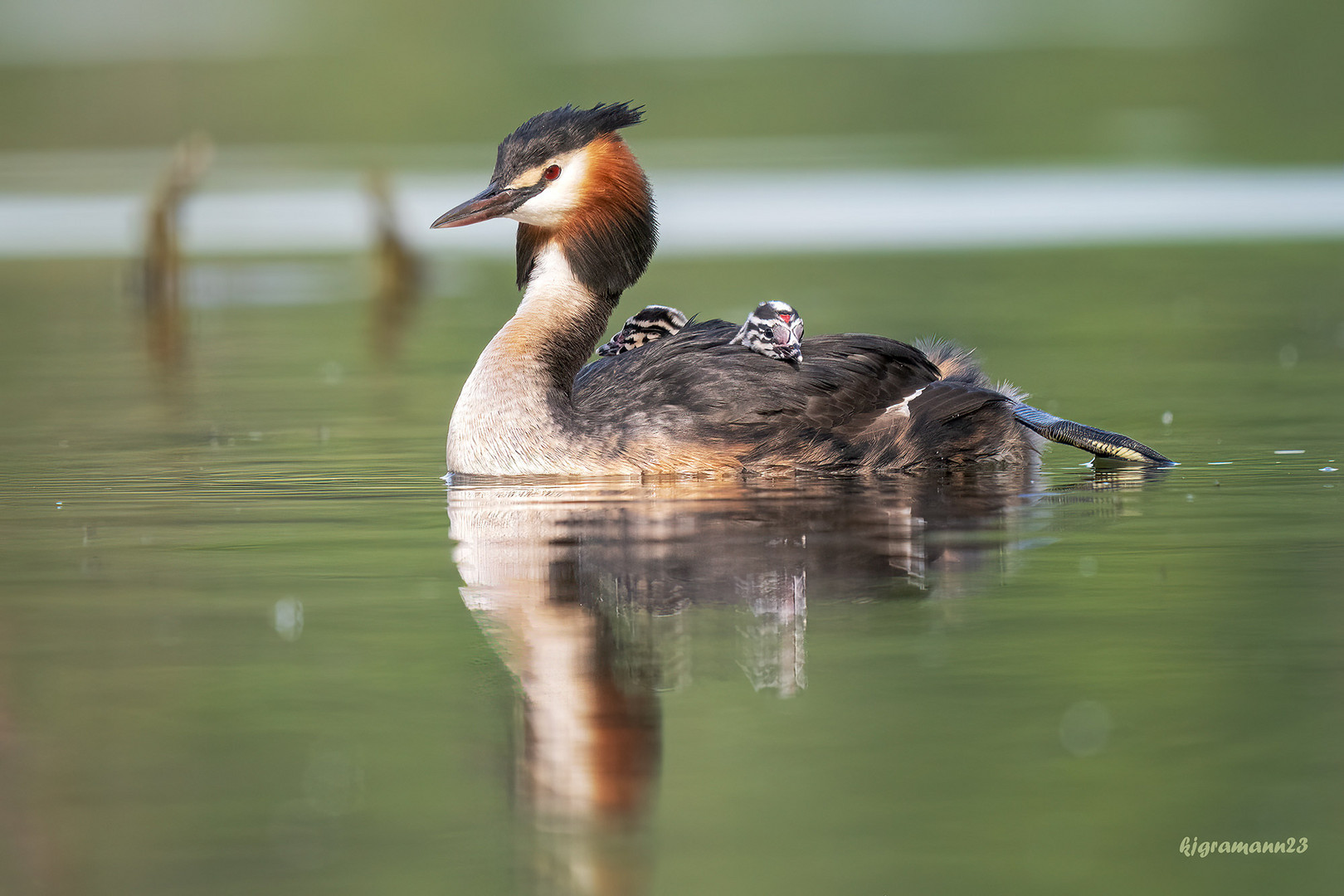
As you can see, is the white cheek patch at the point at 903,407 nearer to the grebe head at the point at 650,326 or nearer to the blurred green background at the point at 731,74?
the grebe head at the point at 650,326

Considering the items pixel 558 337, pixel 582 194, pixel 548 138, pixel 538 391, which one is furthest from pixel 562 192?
pixel 538 391

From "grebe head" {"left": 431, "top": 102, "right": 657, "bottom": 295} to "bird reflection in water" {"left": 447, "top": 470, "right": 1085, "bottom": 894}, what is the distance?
4.37 feet

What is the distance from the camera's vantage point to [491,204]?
394 inches

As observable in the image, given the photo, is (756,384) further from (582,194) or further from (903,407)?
(582,194)

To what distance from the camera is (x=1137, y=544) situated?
311 inches

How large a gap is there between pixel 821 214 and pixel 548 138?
A: 23.3 m

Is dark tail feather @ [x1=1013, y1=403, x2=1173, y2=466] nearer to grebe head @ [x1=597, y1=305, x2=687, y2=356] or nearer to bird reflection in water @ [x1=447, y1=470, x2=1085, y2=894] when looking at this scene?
bird reflection in water @ [x1=447, y1=470, x2=1085, y2=894]

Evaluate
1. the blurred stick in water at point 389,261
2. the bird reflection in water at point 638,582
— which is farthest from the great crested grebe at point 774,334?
the blurred stick in water at point 389,261

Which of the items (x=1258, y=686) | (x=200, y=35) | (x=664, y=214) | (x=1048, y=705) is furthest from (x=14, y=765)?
(x=200, y=35)

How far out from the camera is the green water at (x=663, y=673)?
15.3 ft

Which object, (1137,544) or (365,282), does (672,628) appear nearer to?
(1137,544)

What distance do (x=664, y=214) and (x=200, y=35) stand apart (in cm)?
10827

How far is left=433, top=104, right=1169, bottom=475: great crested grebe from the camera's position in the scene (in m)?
9.59

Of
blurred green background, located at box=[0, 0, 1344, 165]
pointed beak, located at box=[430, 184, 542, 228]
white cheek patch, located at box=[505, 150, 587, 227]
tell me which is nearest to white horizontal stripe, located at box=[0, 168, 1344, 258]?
blurred green background, located at box=[0, 0, 1344, 165]
